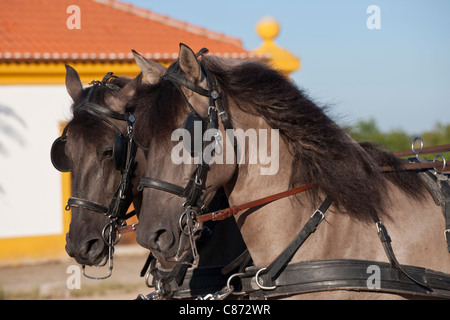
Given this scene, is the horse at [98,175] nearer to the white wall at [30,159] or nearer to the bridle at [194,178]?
the bridle at [194,178]

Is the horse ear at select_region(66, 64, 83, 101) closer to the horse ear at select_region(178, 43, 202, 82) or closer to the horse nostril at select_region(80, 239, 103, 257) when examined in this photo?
the horse nostril at select_region(80, 239, 103, 257)

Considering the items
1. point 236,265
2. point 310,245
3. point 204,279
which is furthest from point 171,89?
point 204,279

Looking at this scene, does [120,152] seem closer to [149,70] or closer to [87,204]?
[87,204]

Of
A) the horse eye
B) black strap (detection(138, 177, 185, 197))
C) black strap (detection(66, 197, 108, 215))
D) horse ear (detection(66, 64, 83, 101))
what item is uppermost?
horse ear (detection(66, 64, 83, 101))

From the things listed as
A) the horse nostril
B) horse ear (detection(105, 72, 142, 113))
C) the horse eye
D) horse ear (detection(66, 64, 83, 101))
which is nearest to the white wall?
horse ear (detection(66, 64, 83, 101))

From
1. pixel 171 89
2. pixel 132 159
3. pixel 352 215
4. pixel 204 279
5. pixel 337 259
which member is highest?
pixel 171 89

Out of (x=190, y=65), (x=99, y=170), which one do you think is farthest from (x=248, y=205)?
(x=99, y=170)

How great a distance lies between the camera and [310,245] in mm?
2689

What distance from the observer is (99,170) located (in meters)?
3.22

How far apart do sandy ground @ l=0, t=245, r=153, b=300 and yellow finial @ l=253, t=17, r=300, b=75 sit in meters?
4.29

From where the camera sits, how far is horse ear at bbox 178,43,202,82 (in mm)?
2592

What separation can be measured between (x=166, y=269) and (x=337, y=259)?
147cm

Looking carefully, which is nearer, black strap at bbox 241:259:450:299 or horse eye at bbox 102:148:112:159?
black strap at bbox 241:259:450:299
